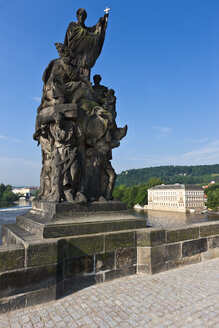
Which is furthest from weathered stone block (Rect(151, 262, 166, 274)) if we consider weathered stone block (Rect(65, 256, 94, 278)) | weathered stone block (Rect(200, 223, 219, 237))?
weathered stone block (Rect(200, 223, 219, 237))

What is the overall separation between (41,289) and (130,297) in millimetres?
1336

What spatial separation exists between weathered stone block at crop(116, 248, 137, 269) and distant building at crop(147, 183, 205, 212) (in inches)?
3225

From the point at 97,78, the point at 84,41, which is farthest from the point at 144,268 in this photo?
the point at 84,41

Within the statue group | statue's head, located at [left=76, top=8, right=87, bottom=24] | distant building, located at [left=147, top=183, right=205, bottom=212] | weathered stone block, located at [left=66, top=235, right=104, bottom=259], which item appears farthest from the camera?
distant building, located at [left=147, top=183, right=205, bottom=212]

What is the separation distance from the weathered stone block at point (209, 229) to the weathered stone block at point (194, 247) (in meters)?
0.16

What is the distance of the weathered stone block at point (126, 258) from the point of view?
468 cm

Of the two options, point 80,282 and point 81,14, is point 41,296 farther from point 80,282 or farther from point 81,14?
point 81,14

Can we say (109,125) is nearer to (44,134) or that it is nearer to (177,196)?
(44,134)

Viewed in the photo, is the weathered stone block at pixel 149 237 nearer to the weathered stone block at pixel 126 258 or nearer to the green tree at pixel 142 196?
the weathered stone block at pixel 126 258

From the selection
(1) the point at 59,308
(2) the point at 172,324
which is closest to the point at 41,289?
(1) the point at 59,308

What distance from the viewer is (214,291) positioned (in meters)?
4.04

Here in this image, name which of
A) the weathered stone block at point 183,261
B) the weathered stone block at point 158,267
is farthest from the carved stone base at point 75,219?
the weathered stone block at point 183,261

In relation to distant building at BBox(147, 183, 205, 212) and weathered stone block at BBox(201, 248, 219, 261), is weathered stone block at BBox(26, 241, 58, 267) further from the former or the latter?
distant building at BBox(147, 183, 205, 212)

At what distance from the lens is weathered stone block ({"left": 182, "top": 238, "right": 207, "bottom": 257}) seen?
560cm
